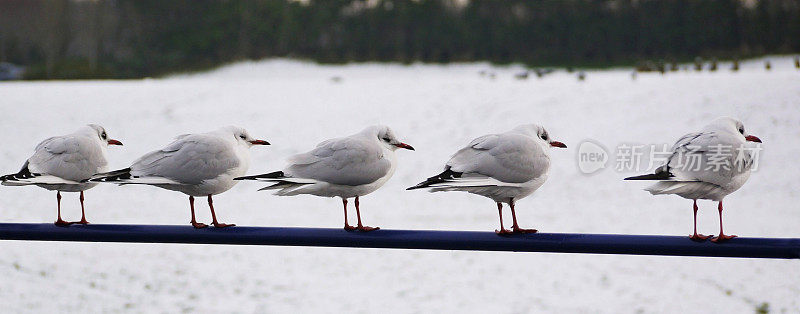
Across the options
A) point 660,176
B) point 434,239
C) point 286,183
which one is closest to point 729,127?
point 660,176

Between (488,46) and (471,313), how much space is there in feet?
95.5

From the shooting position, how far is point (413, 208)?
1415cm

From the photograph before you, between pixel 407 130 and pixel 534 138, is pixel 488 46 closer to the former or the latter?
pixel 407 130

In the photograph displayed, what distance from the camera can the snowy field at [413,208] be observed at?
31.1ft

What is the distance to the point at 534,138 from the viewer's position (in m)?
4.96

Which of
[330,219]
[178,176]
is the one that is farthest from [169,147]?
[330,219]

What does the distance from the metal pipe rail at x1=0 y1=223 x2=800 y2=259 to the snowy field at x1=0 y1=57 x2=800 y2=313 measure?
4.12 meters

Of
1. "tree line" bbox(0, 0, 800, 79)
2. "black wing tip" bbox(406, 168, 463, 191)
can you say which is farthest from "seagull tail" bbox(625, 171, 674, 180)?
"tree line" bbox(0, 0, 800, 79)

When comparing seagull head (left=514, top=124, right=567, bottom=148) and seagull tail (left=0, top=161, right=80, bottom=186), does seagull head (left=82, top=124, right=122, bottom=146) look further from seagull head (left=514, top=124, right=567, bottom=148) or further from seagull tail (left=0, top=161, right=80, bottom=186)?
seagull head (left=514, top=124, right=567, bottom=148)

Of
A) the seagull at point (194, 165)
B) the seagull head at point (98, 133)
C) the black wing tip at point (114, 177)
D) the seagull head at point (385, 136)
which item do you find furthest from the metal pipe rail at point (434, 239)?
the seagull head at point (98, 133)

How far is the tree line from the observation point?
35.9 metres

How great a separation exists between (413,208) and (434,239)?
31.1ft

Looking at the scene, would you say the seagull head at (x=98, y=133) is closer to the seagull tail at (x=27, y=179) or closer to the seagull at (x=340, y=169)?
the seagull tail at (x=27, y=179)

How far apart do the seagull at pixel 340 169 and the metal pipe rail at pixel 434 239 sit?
269mm
